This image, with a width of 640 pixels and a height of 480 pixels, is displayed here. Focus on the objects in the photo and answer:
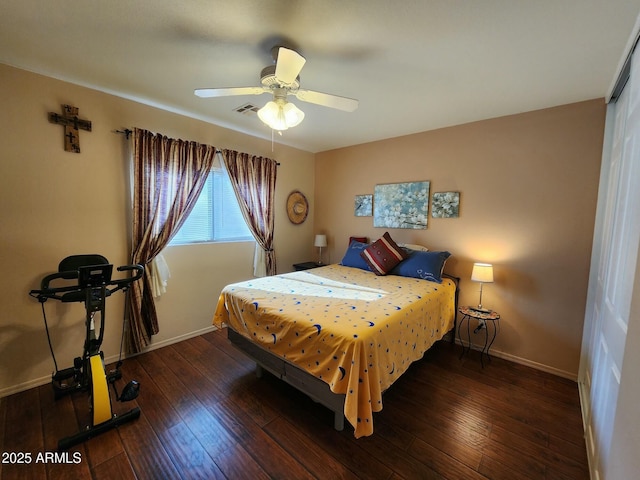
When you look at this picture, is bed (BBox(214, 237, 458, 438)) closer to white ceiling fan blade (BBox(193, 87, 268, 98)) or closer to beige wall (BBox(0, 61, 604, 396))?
beige wall (BBox(0, 61, 604, 396))

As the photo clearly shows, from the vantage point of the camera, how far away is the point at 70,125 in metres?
2.22

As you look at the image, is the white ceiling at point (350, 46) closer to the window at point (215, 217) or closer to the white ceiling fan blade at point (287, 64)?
the white ceiling fan blade at point (287, 64)

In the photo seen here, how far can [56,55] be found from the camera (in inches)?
73.2

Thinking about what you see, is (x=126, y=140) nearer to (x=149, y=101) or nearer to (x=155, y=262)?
(x=149, y=101)

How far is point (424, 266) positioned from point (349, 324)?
1.62 m

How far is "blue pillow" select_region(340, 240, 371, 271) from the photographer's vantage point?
11.3 feet

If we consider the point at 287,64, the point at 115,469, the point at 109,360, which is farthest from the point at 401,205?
the point at 109,360

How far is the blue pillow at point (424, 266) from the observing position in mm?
2855

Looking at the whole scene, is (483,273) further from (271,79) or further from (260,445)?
(271,79)

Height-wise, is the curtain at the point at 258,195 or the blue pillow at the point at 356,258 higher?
the curtain at the point at 258,195

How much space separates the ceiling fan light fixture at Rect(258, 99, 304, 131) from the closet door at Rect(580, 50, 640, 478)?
1.97 meters

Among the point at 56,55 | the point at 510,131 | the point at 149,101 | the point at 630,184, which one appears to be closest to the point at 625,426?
the point at 630,184

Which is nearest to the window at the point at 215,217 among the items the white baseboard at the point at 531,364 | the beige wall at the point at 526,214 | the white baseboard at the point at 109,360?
the white baseboard at the point at 109,360

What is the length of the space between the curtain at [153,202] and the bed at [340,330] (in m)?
0.92
